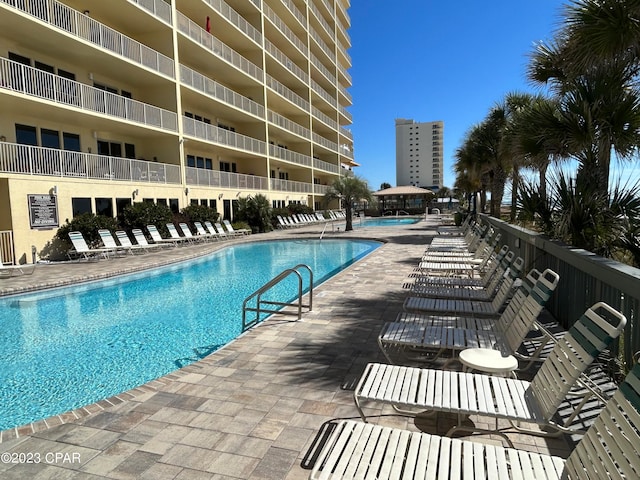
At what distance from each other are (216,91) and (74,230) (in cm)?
1166

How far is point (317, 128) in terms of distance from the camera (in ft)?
136

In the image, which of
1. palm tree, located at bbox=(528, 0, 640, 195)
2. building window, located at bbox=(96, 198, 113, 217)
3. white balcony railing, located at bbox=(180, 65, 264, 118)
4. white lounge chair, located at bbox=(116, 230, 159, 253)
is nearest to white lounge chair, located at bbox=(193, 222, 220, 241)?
white lounge chair, located at bbox=(116, 230, 159, 253)

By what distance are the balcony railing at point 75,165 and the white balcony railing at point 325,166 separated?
2053 centimetres

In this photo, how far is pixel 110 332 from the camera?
7062mm

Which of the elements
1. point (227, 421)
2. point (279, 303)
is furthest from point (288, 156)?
point (227, 421)

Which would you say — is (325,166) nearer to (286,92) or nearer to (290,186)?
(290,186)

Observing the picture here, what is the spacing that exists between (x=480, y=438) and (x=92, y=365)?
5281 mm

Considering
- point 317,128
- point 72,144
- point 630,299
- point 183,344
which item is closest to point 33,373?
point 183,344

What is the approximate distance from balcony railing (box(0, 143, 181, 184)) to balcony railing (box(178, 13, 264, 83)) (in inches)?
277

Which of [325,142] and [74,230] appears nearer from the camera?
[74,230]

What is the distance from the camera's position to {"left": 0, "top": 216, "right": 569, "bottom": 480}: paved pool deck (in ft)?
8.83

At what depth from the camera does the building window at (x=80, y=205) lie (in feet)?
46.9

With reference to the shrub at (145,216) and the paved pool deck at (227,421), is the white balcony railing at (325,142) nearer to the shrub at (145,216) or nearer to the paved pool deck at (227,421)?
the shrub at (145,216)

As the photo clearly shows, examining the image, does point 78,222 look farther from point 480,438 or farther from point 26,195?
point 480,438
